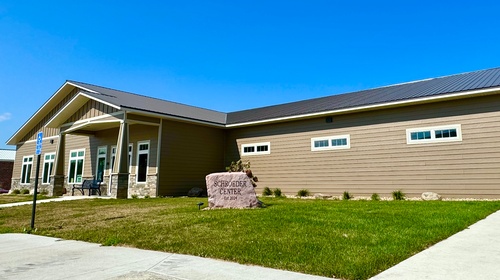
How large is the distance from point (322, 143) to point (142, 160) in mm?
9332

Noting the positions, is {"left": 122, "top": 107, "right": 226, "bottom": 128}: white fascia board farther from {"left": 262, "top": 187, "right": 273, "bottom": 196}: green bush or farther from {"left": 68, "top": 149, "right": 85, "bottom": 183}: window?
{"left": 68, "top": 149, "right": 85, "bottom": 183}: window

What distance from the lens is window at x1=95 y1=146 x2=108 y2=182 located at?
20547 mm

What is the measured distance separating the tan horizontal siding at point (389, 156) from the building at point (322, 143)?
36mm

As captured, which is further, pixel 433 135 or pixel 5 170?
pixel 5 170

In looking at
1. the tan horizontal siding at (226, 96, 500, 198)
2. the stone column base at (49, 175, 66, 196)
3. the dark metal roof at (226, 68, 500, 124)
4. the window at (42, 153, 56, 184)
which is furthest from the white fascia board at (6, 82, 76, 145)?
the tan horizontal siding at (226, 96, 500, 198)

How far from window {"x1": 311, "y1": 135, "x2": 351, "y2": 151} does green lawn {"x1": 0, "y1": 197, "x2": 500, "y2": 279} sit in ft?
20.4

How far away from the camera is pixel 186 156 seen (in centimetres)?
1792

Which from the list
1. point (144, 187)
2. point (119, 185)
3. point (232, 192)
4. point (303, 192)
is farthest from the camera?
point (144, 187)

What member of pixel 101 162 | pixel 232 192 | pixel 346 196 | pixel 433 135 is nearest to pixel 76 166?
pixel 101 162

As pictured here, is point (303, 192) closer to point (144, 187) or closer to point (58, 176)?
point (144, 187)

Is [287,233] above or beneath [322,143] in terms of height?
beneath

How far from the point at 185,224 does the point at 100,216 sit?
373 cm

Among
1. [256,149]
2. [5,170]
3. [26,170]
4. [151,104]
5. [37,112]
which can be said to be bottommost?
[26,170]

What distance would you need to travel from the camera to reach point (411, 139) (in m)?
13.3
